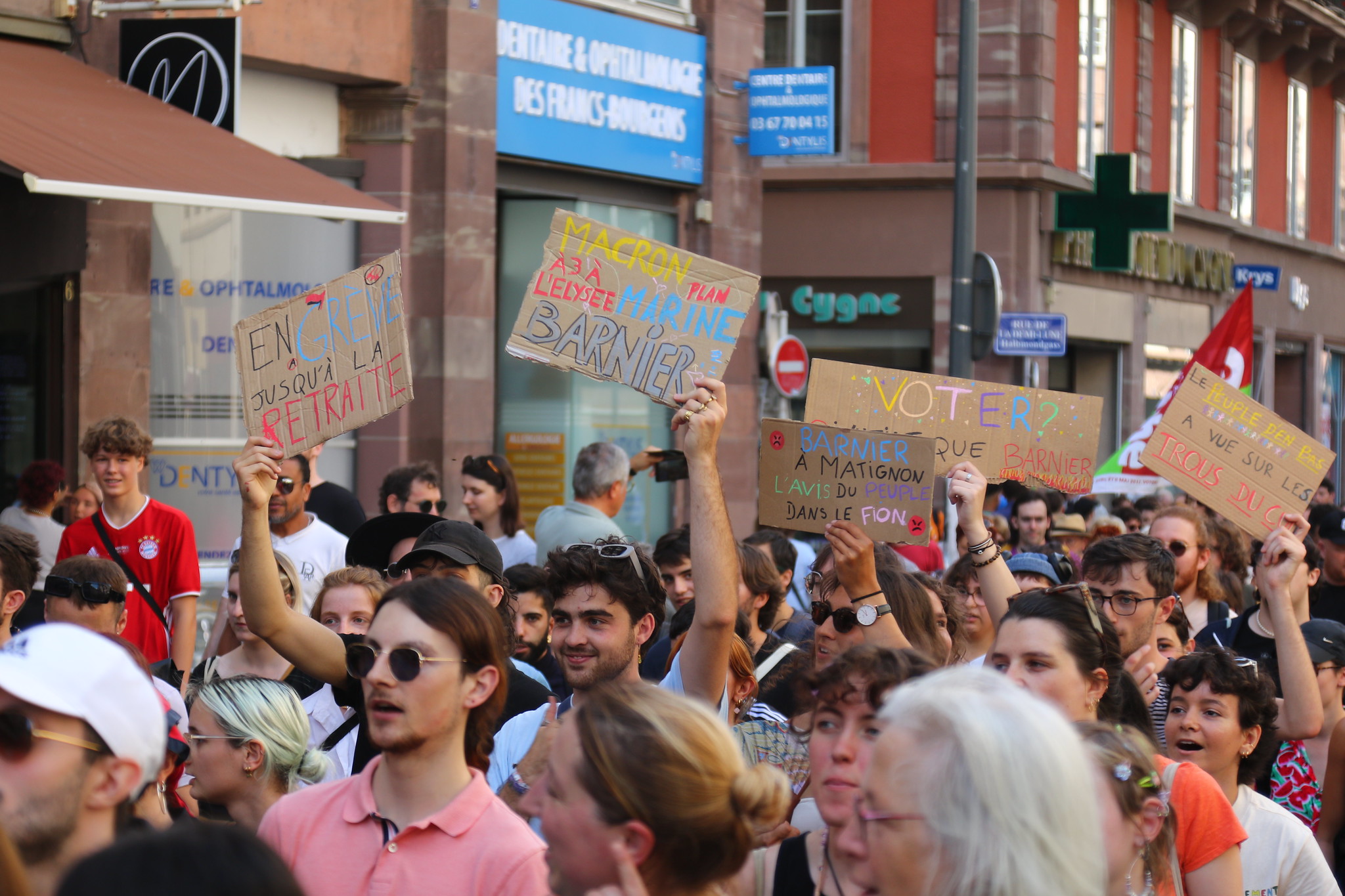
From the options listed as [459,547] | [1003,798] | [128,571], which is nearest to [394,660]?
[1003,798]

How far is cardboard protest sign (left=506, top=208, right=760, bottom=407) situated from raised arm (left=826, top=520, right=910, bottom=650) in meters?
0.75

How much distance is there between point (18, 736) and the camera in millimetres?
2750

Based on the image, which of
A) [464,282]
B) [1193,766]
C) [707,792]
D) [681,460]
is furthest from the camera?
[464,282]

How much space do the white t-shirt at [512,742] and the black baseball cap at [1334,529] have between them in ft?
15.5

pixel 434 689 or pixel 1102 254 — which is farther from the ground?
pixel 1102 254

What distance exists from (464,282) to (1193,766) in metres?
9.13

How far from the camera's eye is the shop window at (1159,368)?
25.1m

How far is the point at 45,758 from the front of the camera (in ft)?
9.05

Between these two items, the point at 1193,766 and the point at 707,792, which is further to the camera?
the point at 1193,766

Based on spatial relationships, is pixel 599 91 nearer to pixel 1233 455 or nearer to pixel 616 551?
pixel 1233 455

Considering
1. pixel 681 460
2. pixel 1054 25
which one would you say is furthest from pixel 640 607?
pixel 1054 25

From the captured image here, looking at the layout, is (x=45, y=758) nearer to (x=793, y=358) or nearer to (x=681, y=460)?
(x=681, y=460)

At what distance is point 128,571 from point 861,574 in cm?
362

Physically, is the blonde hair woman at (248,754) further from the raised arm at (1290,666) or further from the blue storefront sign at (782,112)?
the blue storefront sign at (782,112)
